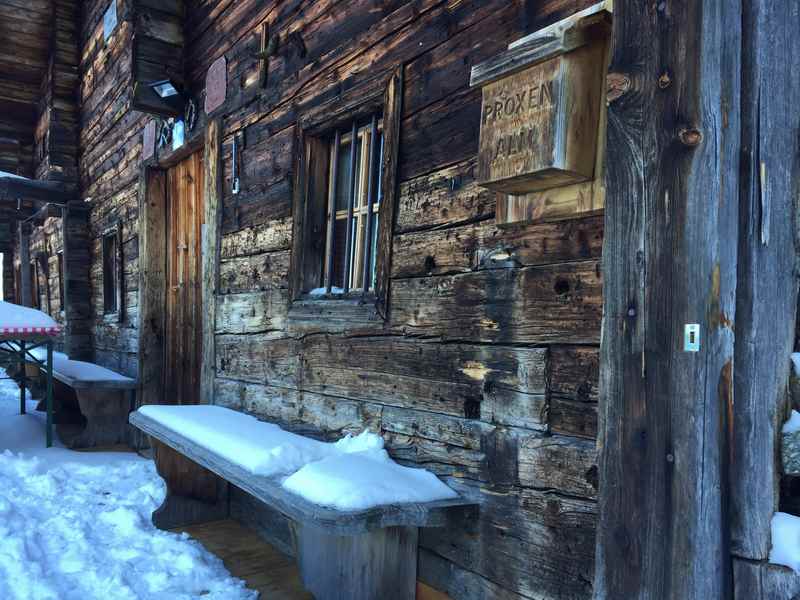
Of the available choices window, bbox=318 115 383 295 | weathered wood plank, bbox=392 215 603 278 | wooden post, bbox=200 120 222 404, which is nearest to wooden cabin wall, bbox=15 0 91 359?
wooden post, bbox=200 120 222 404

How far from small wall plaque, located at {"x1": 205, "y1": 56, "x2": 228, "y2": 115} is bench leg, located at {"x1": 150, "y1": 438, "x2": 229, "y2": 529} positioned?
2.54 m

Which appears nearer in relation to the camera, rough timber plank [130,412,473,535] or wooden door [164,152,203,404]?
rough timber plank [130,412,473,535]

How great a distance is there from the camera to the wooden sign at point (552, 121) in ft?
5.95

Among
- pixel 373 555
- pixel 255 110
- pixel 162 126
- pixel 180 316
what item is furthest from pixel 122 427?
pixel 373 555

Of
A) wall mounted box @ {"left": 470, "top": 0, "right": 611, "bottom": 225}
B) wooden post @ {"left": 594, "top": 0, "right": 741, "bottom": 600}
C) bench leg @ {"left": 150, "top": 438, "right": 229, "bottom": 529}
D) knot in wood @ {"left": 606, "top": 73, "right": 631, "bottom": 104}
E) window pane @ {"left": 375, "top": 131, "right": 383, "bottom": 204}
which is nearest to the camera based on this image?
Result: wooden post @ {"left": 594, "top": 0, "right": 741, "bottom": 600}

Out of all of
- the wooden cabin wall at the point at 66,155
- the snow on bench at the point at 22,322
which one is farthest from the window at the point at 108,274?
the snow on bench at the point at 22,322

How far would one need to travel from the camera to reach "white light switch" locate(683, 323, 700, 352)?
4.99 ft

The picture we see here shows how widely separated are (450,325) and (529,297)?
438 mm

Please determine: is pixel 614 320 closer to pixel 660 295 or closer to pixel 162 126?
pixel 660 295

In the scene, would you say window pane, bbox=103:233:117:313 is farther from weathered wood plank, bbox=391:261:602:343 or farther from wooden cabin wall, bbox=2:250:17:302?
wooden cabin wall, bbox=2:250:17:302

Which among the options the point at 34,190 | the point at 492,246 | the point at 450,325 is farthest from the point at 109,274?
the point at 492,246

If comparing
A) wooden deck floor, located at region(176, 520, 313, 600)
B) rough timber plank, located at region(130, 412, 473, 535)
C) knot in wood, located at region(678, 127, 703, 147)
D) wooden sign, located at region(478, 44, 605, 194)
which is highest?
wooden sign, located at region(478, 44, 605, 194)

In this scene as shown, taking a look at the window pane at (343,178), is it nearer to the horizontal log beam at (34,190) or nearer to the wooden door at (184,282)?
the wooden door at (184,282)

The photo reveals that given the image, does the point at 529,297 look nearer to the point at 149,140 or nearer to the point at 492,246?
the point at 492,246
